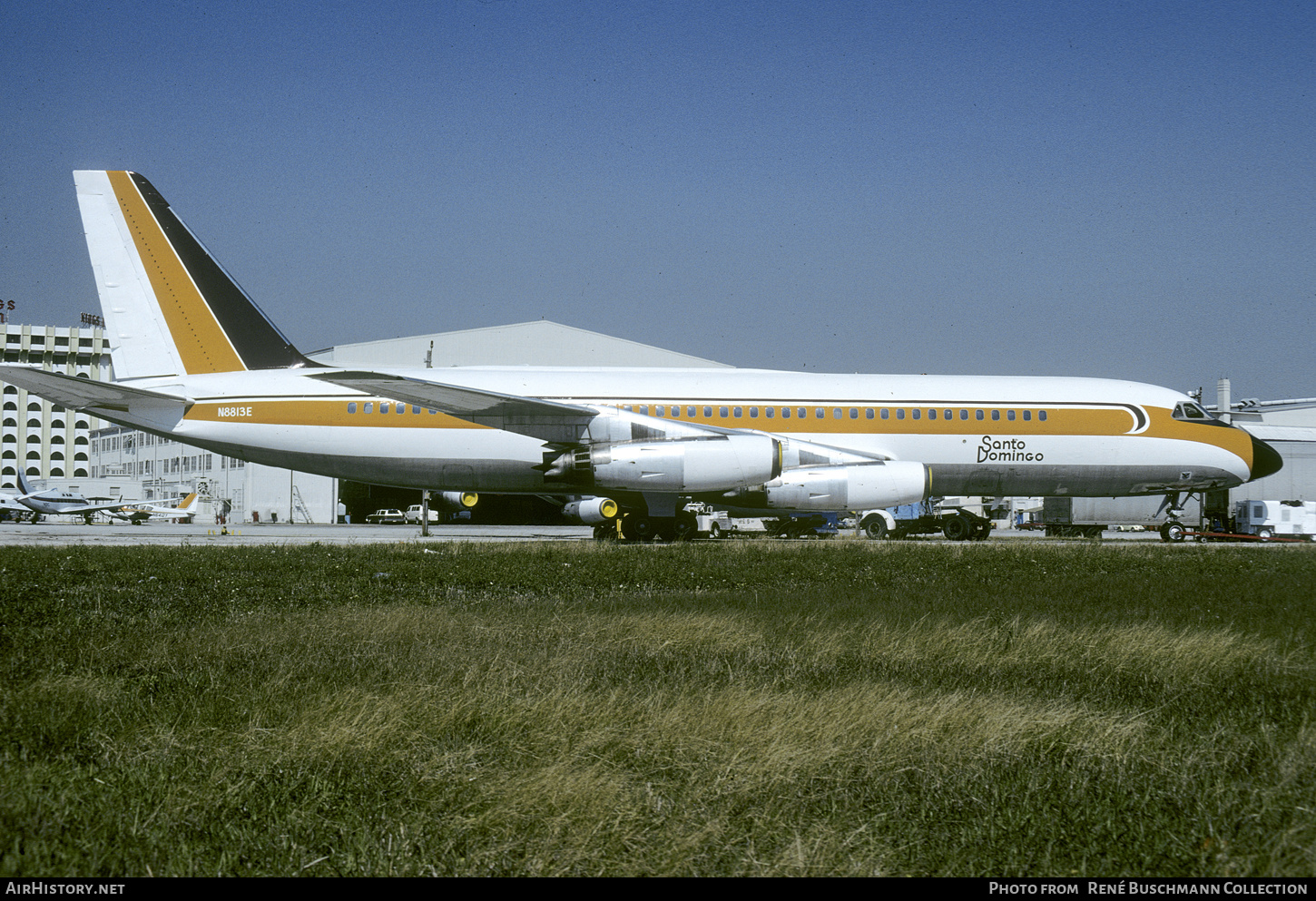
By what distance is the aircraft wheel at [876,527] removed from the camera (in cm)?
3516

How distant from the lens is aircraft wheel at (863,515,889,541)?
115 ft

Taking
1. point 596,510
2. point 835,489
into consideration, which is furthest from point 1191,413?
point 596,510

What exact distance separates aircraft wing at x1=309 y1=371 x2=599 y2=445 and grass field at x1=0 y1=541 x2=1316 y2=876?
10.8m

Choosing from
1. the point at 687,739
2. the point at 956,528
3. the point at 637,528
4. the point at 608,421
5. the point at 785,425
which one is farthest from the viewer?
the point at 956,528

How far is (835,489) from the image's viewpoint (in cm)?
2083

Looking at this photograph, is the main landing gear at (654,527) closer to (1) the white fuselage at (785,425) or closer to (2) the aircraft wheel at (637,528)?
(2) the aircraft wheel at (637,528)

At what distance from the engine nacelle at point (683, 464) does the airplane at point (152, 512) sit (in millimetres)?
38956

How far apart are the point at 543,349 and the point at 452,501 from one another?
9.60 meters

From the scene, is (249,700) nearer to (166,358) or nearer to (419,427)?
(419,427)

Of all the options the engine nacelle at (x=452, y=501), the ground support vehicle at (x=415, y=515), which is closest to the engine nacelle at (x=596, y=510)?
the engine nacelle at (x=452, y=501)

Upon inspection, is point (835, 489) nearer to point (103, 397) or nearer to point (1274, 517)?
point (103, 397)

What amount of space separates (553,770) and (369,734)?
107 cm

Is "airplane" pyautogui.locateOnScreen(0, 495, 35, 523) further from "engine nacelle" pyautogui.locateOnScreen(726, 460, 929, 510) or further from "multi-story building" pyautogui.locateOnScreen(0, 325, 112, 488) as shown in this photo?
"multi-story building" pyautogui.locateOnScreen(0, 325, 112, 488)

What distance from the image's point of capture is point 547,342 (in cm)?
5075
